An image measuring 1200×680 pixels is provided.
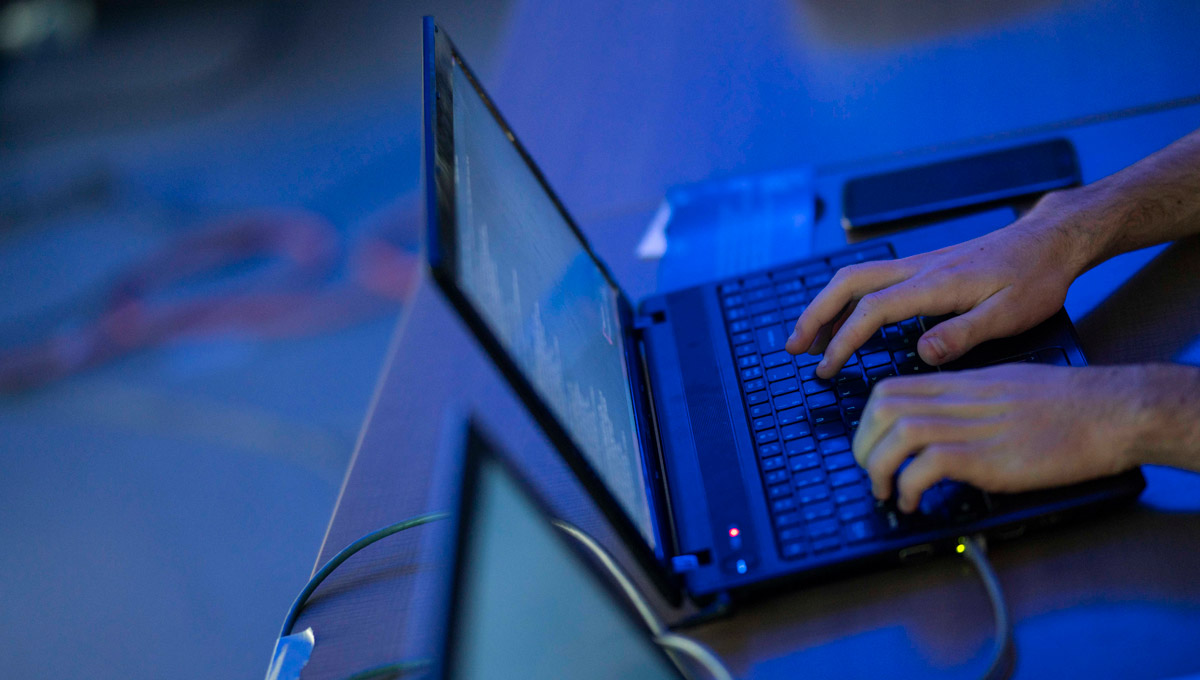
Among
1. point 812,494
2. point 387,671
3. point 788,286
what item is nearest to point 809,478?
point 812,494

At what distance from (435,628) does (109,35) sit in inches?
139

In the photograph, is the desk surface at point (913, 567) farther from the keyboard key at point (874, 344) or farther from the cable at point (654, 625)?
the keyboard key at point (874, 344)

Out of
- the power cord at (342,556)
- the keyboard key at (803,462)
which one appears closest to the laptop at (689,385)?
the keyboard key at (803,462)

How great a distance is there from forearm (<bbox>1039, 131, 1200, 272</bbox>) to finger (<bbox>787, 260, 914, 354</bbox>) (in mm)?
151

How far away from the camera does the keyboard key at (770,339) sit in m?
0.77

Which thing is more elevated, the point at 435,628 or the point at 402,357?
the point at 402,357

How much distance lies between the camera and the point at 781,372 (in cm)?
75

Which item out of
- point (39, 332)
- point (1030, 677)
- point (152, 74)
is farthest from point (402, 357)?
point (152, 74)

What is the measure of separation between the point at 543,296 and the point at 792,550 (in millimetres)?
249

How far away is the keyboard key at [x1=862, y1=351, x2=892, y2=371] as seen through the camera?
0.72 m

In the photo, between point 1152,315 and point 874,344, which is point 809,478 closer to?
point 874,344

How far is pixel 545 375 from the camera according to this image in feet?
1.85

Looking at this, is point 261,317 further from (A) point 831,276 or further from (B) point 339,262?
(A) point 831,276

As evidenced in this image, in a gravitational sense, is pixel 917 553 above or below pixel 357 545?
below
